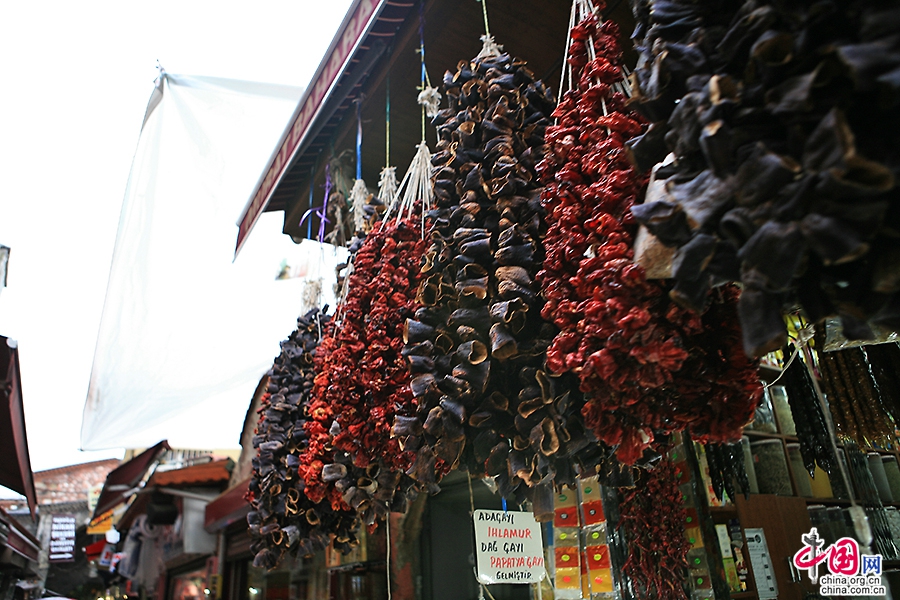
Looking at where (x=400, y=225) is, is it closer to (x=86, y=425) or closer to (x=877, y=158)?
(x=877, y=158)

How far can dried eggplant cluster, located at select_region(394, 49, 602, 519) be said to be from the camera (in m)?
0.80

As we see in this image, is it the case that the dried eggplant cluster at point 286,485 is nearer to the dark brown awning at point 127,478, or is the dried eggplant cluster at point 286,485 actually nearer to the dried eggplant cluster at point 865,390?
the dried eggplant cluster at point 865,390

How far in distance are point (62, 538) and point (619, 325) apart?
14.5 m

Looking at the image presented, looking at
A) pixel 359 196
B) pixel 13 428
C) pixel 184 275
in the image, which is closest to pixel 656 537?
pixel 359 196

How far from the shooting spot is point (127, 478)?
639cm

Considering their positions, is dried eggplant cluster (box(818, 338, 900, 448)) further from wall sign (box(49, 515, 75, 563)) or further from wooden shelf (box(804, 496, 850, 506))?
wall sign (box(49, 515, 75, 563))

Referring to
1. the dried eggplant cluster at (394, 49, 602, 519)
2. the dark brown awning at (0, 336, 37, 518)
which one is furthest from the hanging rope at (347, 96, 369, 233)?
the dark brown awning at (0, 336, 37, 518)

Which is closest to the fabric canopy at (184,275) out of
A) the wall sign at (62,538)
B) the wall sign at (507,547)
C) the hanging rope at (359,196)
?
the hanging rope at (359,196)

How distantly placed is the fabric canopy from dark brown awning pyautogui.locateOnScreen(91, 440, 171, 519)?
3804 mm

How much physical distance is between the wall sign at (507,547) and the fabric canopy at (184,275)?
136cm

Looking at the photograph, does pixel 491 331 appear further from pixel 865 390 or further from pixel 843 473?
pixel 865 390

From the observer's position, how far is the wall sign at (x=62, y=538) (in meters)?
11.5

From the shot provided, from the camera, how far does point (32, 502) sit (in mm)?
4660

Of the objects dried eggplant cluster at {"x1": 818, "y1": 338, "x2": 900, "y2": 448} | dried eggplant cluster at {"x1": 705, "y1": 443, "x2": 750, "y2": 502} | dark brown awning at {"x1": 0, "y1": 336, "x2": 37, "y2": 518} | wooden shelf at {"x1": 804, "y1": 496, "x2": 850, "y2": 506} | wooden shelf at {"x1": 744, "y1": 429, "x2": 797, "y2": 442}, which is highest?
dark brown awning at {"x1": 0, "y1": 336, "x2": 37, "y2": 518}
